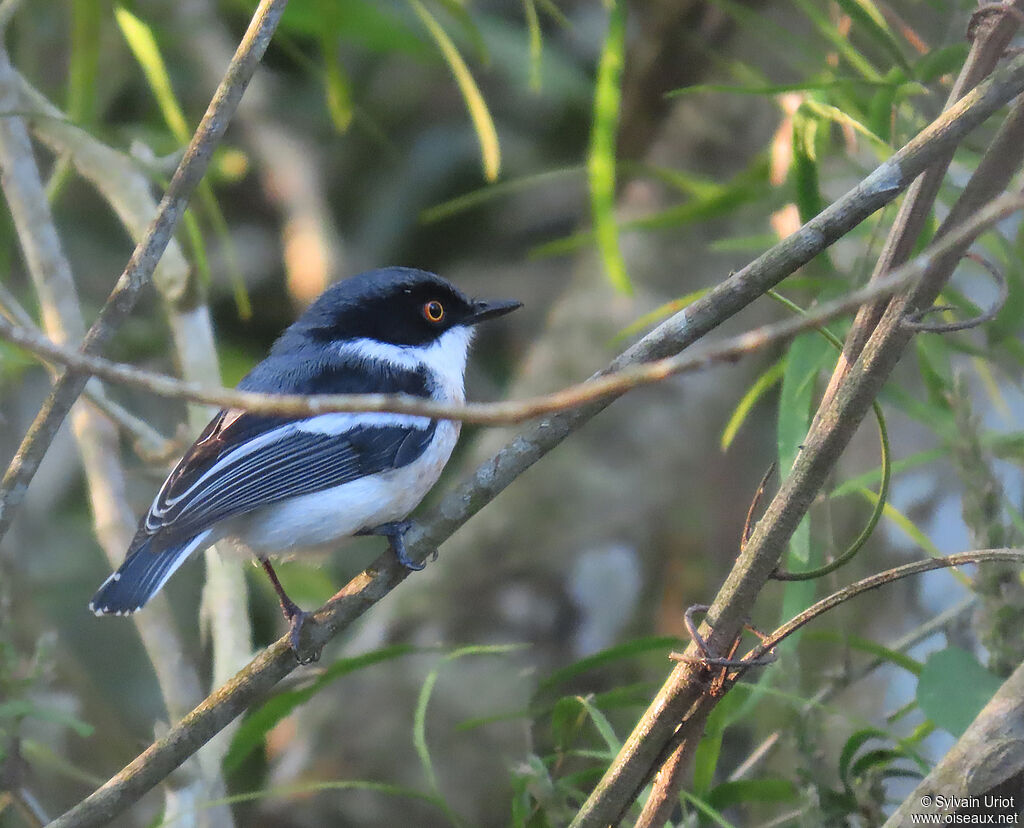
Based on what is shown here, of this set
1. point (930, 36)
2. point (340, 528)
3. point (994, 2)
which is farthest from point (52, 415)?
point (930, 36)

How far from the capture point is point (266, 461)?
8.61 feet

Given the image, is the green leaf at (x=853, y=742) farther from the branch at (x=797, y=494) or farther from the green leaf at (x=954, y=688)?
the branch at (x=797, y=494)

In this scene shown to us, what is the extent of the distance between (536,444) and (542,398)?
2.04 ft

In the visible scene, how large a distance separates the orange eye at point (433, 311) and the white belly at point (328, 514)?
0.52m

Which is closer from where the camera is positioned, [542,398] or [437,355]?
[542,398]

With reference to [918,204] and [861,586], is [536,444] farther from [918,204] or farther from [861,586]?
[918,204]

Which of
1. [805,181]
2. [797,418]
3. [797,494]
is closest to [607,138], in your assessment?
[805,181]

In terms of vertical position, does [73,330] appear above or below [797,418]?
above

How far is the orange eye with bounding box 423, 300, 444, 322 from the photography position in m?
3.08

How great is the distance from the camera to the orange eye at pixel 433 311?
3082mm

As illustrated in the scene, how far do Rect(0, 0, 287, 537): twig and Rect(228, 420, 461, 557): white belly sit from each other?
33.7 inches

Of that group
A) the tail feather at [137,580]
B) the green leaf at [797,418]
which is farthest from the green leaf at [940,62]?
the tail feather at [137,580]

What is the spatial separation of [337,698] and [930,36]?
3.00 m

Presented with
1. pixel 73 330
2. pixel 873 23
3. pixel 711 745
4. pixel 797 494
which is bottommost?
pixel 711 745
